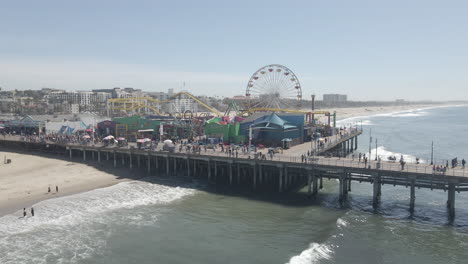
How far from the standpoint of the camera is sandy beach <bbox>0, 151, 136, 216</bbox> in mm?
36969

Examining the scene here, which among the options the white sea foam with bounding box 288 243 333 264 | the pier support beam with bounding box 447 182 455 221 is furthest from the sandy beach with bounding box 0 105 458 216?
the white sea foam with bounding box 288 243 333 264

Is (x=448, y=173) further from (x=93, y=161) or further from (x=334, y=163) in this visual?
Answer: (x=93, y=161)

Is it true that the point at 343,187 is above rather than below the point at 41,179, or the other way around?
above

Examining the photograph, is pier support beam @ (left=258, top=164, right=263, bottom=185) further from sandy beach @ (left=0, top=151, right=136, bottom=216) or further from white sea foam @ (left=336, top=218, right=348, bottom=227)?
sandy beach @ (left=0, top=151, right=136, bottom=216)

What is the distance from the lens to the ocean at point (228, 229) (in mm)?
25062

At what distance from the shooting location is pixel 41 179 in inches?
1745

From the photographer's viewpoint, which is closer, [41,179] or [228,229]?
[228,229]

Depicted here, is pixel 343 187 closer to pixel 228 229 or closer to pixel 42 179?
pixel 228 229

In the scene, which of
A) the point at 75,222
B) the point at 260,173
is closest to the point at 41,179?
the point at 75,222

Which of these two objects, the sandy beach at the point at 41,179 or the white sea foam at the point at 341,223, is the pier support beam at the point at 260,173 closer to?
the white sea foam at the point at 341,223

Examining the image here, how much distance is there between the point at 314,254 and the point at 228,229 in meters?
7.69

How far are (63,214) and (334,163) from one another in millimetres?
27078

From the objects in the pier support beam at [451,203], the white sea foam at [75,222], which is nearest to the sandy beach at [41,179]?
the white sea foam at [75,222]

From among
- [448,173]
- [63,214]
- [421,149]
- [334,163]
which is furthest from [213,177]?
[421,149]
